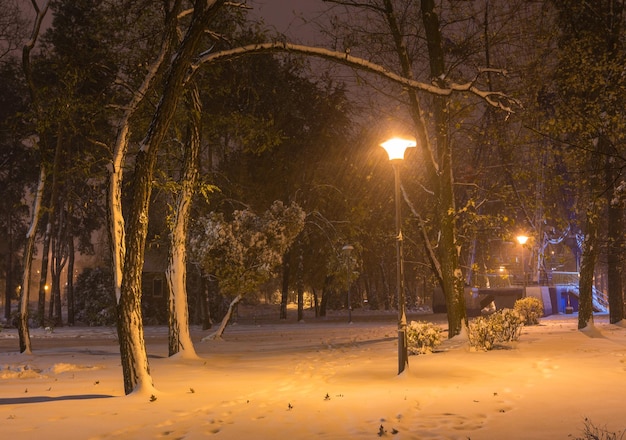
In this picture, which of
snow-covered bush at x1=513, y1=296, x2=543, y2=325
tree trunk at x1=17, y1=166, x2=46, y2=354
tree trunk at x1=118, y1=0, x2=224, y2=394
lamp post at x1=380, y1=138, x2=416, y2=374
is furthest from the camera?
snow-covered bush at x1=513, y1=296, x2=543, y2=325

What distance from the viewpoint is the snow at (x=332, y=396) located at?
8055 millimetres

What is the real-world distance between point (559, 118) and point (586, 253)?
8.65m

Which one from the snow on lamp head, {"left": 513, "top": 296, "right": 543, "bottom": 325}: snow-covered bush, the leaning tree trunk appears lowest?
{"left": 513, "top": 296, "right": 543, "bottom": 325}: snow-covered bush

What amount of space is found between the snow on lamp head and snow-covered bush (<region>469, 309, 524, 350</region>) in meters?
6.65

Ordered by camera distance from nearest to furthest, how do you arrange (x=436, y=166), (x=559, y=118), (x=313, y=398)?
(x=313, y=398) → (x=559, y=118) → (x=436, y=166)

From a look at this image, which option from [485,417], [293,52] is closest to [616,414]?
[485,417]

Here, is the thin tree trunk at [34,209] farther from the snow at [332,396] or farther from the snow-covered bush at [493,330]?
the snow-covered bush at [493,330]

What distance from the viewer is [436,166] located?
65.4ft

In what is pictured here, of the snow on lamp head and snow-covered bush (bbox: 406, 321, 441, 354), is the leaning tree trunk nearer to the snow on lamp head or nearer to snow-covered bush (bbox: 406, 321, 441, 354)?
snow-covered bush (bbox: 406, 321, 441, 354)

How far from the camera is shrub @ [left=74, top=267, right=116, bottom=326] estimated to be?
47.5 m

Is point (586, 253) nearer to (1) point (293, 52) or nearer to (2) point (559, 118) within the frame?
(2) point (559, 118)

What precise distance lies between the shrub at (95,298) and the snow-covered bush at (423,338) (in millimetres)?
33391

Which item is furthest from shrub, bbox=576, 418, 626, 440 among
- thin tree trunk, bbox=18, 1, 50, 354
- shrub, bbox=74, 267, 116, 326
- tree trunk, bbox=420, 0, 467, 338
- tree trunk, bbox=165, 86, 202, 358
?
shrub, bbox=74, 267, 116, 326

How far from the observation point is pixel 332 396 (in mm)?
10844
